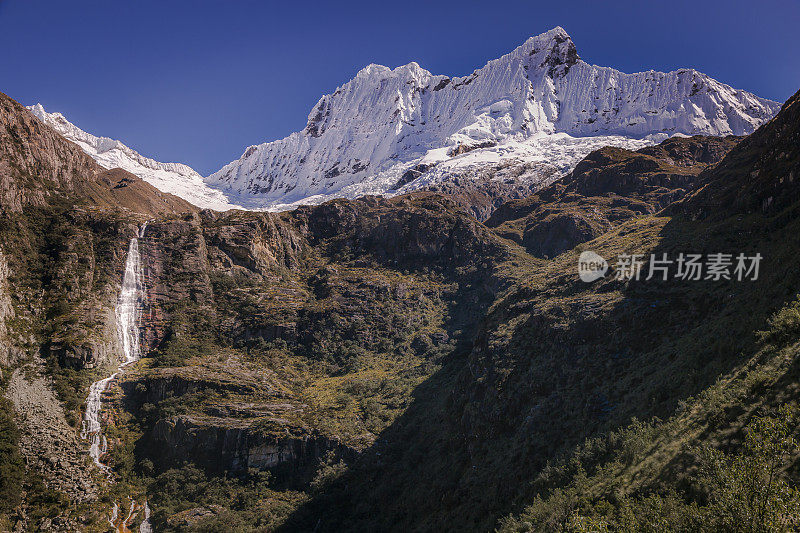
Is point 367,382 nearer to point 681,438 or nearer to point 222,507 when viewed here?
point 222,507

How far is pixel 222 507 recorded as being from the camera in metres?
71.0

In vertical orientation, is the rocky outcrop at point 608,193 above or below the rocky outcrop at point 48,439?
above

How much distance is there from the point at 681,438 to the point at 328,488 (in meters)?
59.7

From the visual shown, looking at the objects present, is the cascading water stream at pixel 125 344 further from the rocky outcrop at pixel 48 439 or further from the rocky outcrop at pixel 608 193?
the rocky outcrop at pixel 608 193

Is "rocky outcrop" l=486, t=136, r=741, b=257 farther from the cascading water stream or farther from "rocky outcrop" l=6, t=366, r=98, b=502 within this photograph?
"rocky outcrop" l=6, t=366, r=98, b=502

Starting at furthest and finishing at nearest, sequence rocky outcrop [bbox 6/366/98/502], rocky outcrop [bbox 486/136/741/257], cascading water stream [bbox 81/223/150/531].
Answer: rocky outcrop [bbox 486/136/741/257], cascading water stream [bbox 81/223/150/531], rocky outcrop [bbox 6/366/98/502]

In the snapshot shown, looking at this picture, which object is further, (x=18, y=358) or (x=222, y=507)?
(x=18, y=358)

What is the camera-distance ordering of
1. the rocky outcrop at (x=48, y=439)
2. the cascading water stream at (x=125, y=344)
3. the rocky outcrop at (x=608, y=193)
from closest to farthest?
the rocky outcrop at (x=48, y=439) < the cascading water stream at (x=125, y=344) < the rocky outcrop at (x=608, y=193)

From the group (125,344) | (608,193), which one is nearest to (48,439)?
(125,344)

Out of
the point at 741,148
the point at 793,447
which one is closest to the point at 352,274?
the point at 741,148

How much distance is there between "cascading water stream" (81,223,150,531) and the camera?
7562cm

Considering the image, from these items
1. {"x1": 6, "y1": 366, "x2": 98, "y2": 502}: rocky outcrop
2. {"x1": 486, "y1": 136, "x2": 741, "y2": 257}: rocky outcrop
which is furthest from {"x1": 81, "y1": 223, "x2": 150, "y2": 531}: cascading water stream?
{"x1": 486, "y1": 136, "x2": 741, "y2": 257}: rocky outcrop

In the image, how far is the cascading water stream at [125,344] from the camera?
7562 centimetres

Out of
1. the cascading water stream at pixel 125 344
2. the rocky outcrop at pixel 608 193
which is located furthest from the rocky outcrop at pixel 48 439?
the rocky outcrop at pixel 608 193
